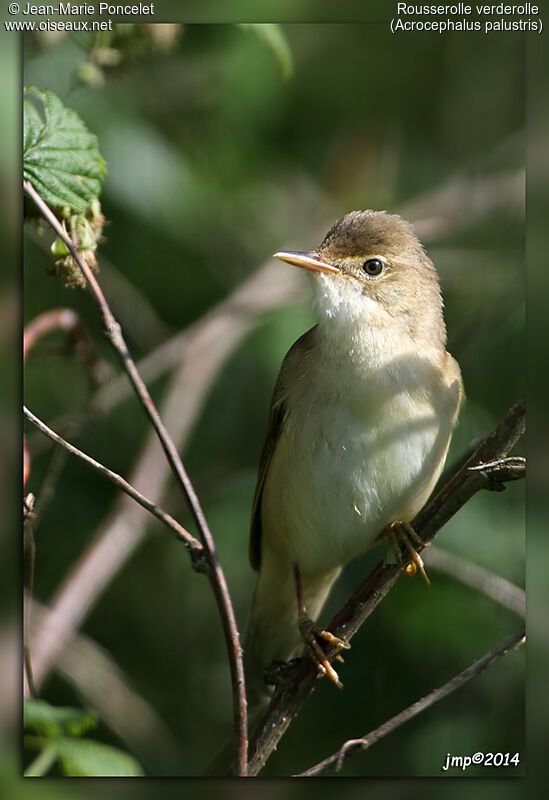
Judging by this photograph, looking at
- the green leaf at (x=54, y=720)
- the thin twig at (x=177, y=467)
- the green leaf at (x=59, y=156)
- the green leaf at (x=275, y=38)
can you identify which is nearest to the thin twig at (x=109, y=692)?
the green leaf at (x=54, y=720)

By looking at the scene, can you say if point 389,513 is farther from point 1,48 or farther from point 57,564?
point 1,48

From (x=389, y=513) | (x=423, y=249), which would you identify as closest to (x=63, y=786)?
(x=389, y=513)

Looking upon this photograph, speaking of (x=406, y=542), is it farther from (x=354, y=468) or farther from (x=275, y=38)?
(x=275, y=38)

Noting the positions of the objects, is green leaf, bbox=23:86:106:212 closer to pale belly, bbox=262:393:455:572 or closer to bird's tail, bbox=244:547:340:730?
pale belly, bbox=262:393:455:572

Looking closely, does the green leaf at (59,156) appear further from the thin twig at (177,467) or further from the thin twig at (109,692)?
the thin twig at (109,692)

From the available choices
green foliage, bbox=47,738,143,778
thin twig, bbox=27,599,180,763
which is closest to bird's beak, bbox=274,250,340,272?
thin twig, bbox=27,599,180,763

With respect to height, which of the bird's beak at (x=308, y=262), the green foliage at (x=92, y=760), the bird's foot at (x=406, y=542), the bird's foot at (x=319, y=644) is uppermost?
the bird's beak at (x=308, y=262)
